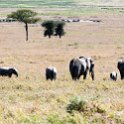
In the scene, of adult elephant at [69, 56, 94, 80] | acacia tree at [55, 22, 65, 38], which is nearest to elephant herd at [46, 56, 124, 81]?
adult elephant at [69, 56, 94, 80]

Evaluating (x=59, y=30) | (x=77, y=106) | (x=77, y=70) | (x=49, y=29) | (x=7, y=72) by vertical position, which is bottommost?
(x=59, y=30)

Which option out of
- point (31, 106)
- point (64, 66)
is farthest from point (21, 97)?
point (64, 66)

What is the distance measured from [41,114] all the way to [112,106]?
193cm

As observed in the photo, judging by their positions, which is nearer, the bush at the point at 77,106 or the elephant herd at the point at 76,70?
the bush at the point at 77,106

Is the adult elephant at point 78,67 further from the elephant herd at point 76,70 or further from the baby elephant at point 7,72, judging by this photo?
the baby elephant at point 7,72

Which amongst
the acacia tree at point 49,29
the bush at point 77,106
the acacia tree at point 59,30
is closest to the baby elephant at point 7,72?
the bush at point 77,106

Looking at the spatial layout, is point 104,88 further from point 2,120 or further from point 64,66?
point 64,66

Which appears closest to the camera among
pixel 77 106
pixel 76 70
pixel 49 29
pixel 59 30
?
pixel 77 106

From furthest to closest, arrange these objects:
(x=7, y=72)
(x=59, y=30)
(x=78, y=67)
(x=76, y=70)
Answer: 1. (x=59, y=30)
2. (x=7, y=72)
3. (x=78, y=67)
4. (x=76, y=70)

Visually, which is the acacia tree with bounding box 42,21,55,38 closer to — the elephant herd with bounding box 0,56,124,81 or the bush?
the elephant herd with bounding box 0,56,124,81

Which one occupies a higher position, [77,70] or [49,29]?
[77,70]

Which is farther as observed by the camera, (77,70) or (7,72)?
(7,72)

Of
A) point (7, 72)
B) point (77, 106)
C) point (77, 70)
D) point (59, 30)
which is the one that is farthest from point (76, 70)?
point (59, 30)

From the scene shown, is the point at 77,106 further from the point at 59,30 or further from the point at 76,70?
the point at 59,30
